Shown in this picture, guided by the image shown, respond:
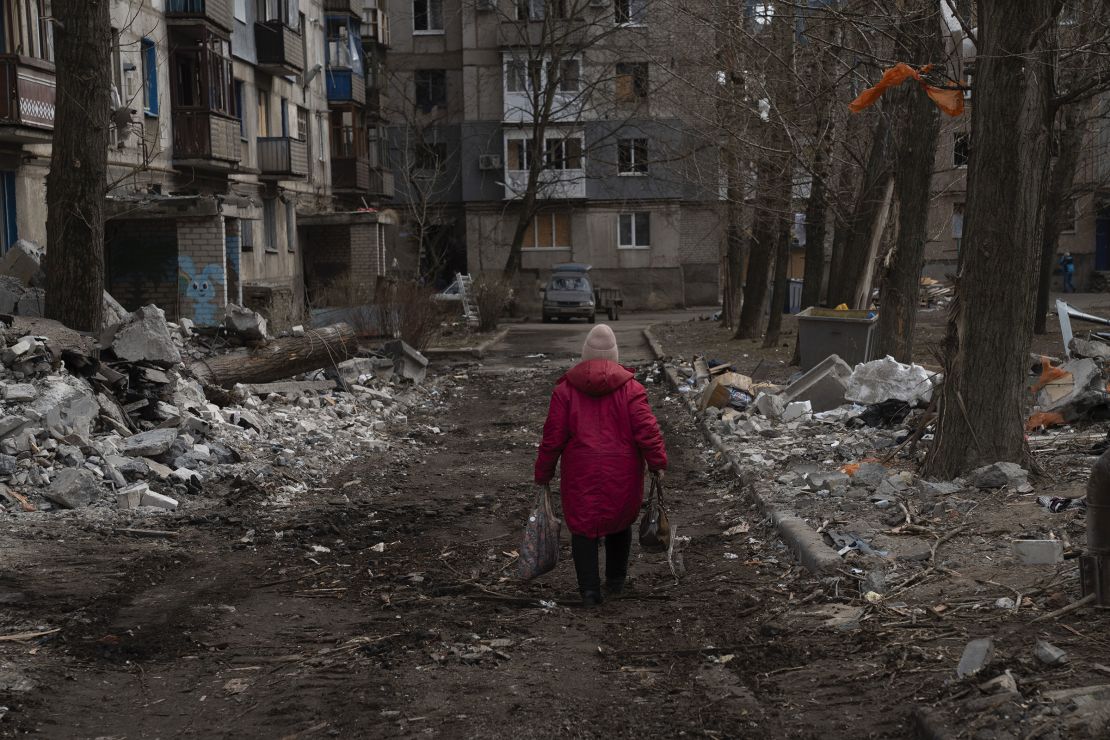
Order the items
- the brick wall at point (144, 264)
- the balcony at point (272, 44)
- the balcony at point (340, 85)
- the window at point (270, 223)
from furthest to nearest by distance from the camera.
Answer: the balcony at point (340, 85)
the window at point (270, 223)
the balcony at point (272, 44)
the brick wall at point (144, 264)

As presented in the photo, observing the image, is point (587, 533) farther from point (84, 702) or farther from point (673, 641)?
point (84, 702)

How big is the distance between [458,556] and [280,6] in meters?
30.1

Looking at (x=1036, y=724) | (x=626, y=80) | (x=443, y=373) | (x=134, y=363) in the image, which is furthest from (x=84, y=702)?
(x=626, y=80)

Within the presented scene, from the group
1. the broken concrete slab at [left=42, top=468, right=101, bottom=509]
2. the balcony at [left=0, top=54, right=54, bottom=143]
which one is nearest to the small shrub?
the balcony at [left=0, top=54, right=54, bottom=143]

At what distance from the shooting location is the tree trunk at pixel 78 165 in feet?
42.6

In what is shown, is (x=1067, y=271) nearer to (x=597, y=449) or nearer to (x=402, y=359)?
(x=402, y=359)

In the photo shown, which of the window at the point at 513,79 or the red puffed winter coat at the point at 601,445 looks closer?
the red puffed winter coat at the point at 601,445

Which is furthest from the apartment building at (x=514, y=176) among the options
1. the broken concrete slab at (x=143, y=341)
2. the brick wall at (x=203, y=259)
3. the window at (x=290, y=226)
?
the broken concrete slab at (x=143, y=341)

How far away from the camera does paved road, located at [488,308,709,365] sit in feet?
82.0

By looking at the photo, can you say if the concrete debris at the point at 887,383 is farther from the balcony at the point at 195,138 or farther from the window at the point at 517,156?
the window at the point at 517,156

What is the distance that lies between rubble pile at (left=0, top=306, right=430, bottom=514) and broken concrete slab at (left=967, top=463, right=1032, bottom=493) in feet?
17.3

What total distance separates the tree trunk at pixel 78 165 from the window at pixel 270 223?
21.6 meters

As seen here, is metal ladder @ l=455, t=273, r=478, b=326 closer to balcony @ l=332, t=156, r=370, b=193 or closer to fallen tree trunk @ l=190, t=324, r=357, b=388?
balcony @ l=332, t=156, r=370, b=193

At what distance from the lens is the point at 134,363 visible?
12.1 metres
